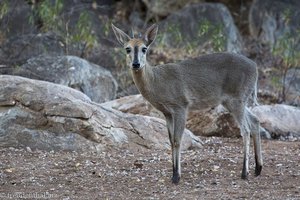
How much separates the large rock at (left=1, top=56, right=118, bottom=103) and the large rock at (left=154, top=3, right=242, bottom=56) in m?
2.12

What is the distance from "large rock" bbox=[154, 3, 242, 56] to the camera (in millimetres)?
14750

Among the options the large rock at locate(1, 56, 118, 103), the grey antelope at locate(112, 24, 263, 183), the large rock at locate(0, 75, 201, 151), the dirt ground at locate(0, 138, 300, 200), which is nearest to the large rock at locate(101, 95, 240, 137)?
the dirt ground at locate(0, 138, 300, 200)

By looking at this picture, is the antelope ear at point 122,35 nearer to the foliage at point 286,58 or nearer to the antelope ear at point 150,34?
the antelope ear at point 150,34

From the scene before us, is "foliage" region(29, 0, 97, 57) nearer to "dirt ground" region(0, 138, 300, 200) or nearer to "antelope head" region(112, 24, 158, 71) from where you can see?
"dirt ground" region(0, 138, 300, 200)

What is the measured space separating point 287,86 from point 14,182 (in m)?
6.98

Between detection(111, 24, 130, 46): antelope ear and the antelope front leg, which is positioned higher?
detection(111, 24, 130, 46): antelope ear

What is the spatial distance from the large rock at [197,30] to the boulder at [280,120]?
264 centimetres

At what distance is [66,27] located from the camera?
45.6 ft

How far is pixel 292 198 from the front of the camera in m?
7.42

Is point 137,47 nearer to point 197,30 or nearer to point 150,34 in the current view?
point 150,34

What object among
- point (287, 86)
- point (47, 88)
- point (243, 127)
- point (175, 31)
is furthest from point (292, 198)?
point (175, 31)

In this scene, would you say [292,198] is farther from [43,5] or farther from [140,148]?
[43,5]

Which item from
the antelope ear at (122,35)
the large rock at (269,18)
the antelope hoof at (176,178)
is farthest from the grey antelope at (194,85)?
the large rock at (269,18)

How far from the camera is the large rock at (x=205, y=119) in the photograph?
37.0 ft
